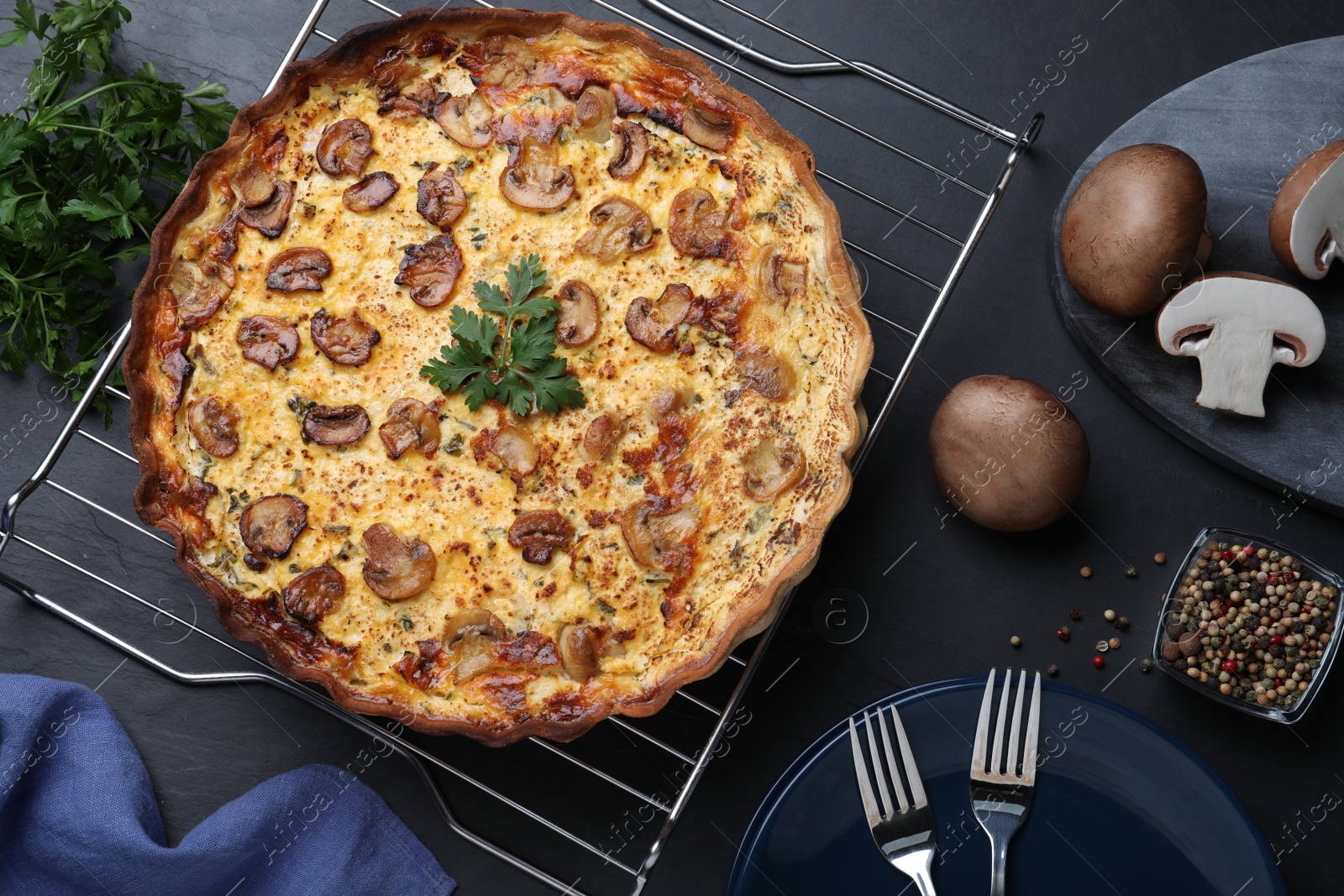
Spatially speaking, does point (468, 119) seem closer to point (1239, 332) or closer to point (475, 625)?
point (475, 625)

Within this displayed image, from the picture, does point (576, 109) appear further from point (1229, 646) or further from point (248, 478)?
point (1229, 646)

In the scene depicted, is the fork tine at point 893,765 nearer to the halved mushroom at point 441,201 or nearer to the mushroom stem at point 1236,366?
the mushroom stem at point 1236,366

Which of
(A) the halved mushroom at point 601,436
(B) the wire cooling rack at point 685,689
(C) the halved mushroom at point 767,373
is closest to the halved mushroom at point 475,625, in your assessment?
(A) the halved mushroom at point 601,436

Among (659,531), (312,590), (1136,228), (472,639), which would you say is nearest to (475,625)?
(472,639)

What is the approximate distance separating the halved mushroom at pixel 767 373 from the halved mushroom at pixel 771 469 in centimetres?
15

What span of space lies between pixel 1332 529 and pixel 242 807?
410 cm

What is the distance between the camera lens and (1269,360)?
3061 millimetres

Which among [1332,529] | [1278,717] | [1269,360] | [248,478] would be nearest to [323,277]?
[248,478]

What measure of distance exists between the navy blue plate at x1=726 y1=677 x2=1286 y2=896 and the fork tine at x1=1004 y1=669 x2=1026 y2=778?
0.30 ft

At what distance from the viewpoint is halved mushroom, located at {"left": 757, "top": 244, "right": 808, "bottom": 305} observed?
9.25 ft

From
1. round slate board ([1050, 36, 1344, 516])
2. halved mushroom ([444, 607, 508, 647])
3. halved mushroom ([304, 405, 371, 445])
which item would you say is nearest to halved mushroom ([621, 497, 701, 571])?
halved mushroom ([444, 607, 508, 647])

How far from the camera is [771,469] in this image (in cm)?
280

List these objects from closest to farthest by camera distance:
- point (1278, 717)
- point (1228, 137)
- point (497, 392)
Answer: point (497, 392), point (1278, 717), point (1228, 137)

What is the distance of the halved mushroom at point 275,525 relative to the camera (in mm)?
2814
